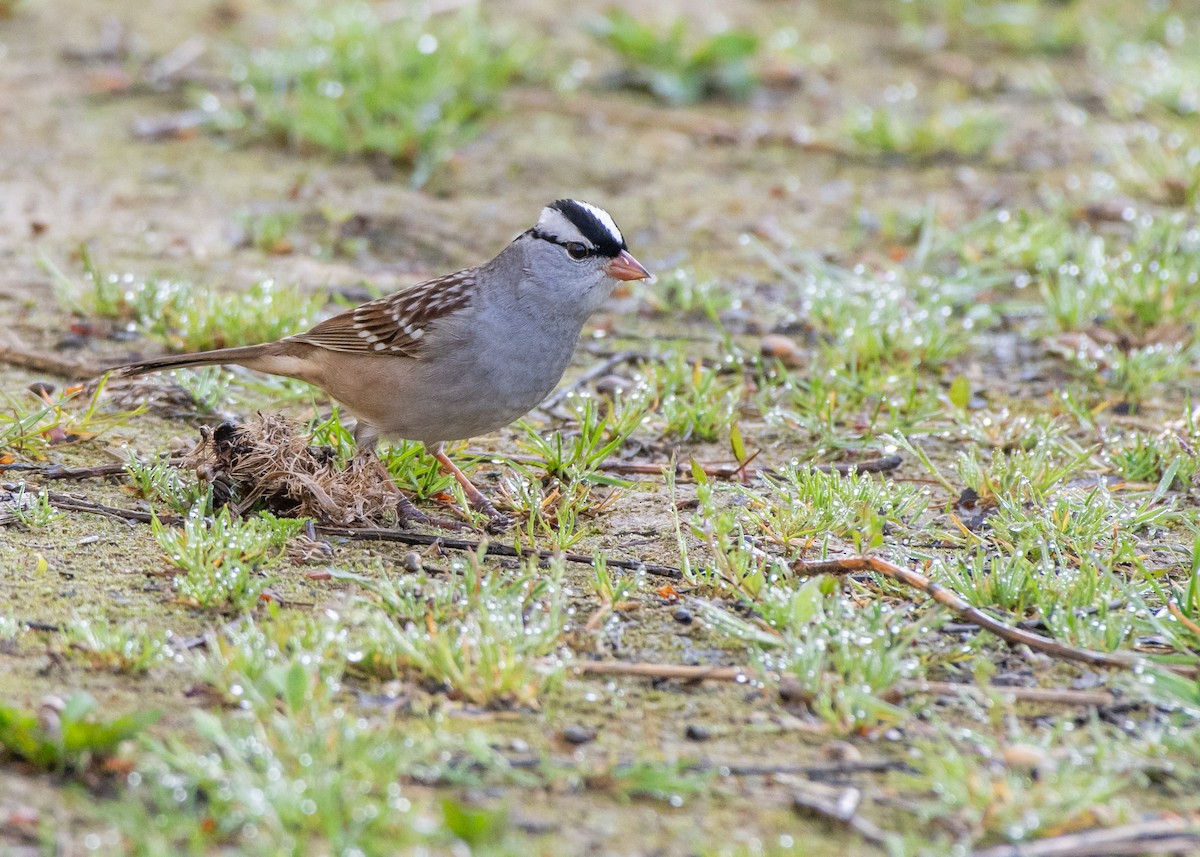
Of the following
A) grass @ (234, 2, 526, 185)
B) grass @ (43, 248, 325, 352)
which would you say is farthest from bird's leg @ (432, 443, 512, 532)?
grass @ (234, 2, 526, 185)

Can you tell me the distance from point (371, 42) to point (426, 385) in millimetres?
3882

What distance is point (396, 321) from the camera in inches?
176

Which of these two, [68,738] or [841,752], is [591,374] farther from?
[68,738]

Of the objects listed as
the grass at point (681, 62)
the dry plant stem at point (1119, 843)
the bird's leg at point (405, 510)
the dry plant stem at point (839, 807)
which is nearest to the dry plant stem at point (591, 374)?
the bird's leg at point (405, 510)

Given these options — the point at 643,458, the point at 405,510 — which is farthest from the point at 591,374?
the point at 405,510

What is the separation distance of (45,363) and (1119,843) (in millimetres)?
3994

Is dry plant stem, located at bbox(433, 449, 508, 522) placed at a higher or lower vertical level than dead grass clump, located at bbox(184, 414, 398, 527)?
lower

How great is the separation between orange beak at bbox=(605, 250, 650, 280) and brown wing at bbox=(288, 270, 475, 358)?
1.53ft

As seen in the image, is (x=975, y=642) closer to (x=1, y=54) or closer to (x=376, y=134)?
(x=376, y=134)

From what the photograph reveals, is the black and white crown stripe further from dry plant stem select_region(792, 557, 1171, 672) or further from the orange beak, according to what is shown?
dry plant stem select_region(792, 557, 1171, 672)

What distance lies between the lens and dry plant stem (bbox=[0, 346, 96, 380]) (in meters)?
4.99

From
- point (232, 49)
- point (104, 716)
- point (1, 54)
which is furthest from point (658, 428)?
point (1, 54)

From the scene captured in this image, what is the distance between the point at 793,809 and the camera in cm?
277

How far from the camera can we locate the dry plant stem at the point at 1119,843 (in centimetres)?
260
